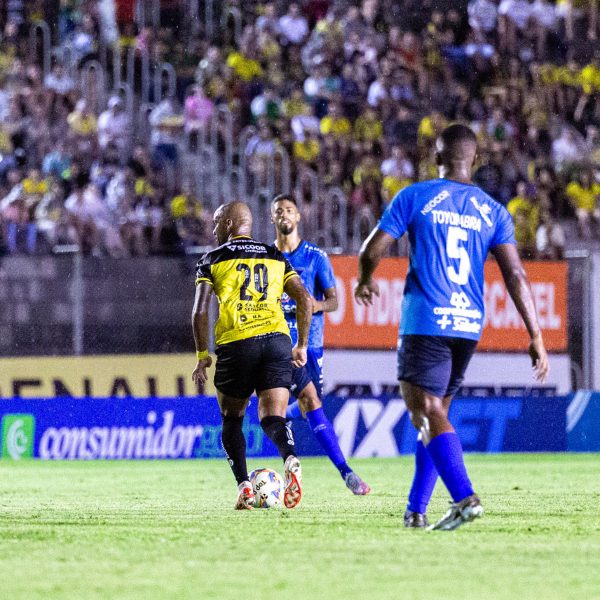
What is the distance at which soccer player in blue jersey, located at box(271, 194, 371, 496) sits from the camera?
1230cm

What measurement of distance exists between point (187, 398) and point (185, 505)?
7838 mm

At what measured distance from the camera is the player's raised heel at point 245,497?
10.7 meters

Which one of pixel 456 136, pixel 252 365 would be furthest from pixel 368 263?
pixel 252 365

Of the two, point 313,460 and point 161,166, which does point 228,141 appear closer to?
point 161,166

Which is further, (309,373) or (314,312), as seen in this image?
(309,373)

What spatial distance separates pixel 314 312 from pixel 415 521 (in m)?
3.64

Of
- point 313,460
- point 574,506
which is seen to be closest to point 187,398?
point 313,460

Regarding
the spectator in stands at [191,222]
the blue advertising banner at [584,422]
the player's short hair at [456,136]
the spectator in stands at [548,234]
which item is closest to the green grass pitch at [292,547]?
the player's short hair at [456,136]

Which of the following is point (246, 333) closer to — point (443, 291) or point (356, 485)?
point (356, 485)

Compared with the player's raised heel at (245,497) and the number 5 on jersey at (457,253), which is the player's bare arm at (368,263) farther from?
the player's raised heel at (245,497)

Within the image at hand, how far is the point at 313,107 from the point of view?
25172 millimetres

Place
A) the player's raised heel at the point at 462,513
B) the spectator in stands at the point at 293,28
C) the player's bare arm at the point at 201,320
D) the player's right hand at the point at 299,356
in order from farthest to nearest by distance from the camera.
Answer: the spectator in stands at the point at 293,28 → the player's right hand at the point at 299,356 → the player's bare arm at the point at 201,320 → the player's raised heel at the point at 462,513

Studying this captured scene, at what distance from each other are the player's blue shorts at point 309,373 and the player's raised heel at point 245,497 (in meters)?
1.68

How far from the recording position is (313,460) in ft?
63.7
